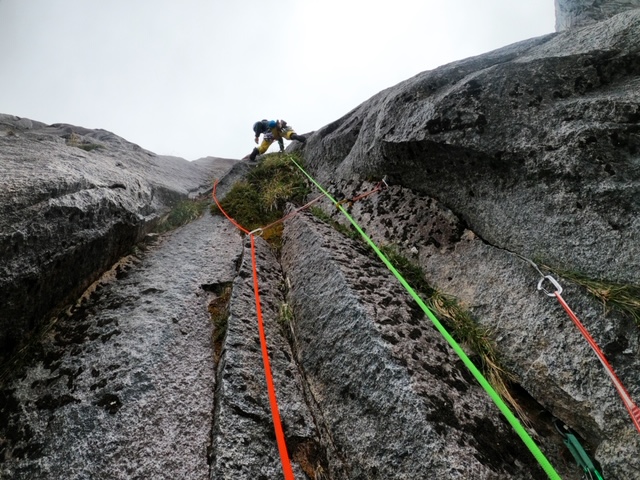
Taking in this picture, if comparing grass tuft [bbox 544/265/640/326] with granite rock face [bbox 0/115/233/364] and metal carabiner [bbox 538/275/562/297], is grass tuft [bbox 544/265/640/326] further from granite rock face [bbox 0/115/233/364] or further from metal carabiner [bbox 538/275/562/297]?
granite rock face [bbox 0/115/233/364]

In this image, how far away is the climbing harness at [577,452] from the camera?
2801 mm

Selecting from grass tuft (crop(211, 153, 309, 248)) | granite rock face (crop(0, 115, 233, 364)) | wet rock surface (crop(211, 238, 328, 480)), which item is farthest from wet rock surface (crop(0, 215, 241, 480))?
grass tuft (crop(211, 153, 309, 248))

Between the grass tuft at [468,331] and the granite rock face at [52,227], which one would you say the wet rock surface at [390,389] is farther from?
the granite rock face at [52,227]

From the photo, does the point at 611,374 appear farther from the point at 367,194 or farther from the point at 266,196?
the point at 266,196

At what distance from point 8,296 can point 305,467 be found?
12.1 ft

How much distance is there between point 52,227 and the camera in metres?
4.23

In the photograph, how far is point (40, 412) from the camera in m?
3.15

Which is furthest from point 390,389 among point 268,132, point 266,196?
point 268,132

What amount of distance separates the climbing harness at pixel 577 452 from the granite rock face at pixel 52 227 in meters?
5.92

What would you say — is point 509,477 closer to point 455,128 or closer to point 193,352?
point 193,352

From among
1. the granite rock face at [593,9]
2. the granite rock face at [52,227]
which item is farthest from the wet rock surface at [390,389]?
the granite rock face at [593,9]

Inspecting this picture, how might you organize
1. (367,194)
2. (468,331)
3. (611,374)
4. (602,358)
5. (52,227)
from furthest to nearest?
1. (367,194)
2. (52,227)
3. (468,331)
4. (602,358)
5. (611,374)

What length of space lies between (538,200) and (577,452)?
286 centimetres

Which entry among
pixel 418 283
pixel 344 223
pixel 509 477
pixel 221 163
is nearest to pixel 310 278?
pixel 418 283
